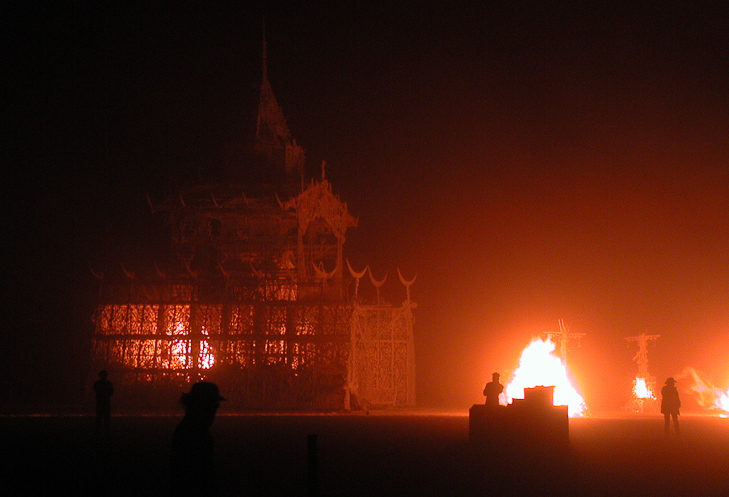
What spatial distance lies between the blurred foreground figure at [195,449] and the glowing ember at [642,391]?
30.4 metres

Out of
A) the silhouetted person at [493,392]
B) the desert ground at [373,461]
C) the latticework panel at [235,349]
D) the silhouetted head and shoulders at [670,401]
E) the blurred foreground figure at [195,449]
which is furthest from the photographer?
the latticework panel at [235,349]

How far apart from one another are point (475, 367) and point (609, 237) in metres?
8.97

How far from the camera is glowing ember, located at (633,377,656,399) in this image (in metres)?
35.1

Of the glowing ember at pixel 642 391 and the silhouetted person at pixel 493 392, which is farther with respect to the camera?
the glowing ember at pixel 642 391

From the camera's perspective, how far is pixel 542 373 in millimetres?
29797

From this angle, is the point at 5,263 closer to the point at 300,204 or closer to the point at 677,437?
the point at 300,204

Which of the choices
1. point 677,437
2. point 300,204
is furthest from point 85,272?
point 677,437

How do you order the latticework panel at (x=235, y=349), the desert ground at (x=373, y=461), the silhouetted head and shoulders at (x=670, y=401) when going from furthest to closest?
the latticework panel at (x=235, y=349), the silhouetted head and shoulders at (x=670, y=401), the desert ground at (x=373, y=461)

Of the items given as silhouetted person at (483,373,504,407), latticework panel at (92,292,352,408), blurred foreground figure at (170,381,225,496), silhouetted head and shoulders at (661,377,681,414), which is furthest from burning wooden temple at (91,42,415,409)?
blurred foreground figure at (170,381,225,496)

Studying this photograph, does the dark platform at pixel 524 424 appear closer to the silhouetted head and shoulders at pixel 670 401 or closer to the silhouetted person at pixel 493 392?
the silhouetted person at pixel 493 392

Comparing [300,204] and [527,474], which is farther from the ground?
[300,204]

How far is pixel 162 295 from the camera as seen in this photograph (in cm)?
3256

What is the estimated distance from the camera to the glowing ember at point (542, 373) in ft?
97.9

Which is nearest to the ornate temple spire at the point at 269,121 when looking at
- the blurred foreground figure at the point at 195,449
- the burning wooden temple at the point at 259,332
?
the burning wooden temple at the point at 259,332
